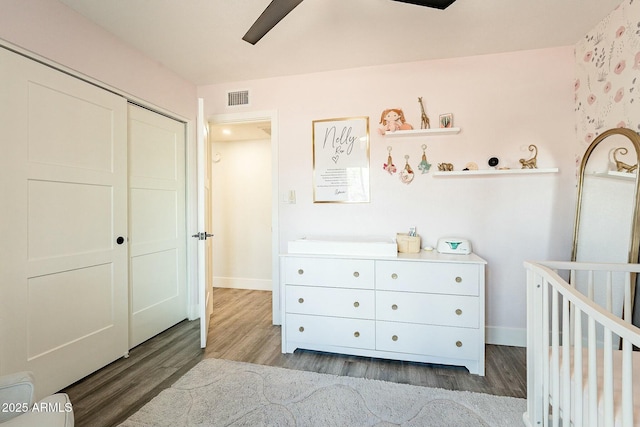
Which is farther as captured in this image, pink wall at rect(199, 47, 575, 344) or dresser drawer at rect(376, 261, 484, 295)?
pink wall at rect(199, 47, 575, 344)

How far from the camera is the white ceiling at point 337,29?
1.78 meters

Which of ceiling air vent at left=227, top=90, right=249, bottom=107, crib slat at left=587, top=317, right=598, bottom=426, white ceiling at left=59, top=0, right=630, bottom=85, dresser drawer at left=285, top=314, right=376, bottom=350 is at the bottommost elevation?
dresser drawer at left=285, top=314, right=376, bottom=350

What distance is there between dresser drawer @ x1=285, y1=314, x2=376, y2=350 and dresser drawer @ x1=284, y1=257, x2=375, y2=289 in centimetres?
26

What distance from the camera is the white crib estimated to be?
82 centimetres

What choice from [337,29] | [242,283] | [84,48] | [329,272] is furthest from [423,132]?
[242,283]

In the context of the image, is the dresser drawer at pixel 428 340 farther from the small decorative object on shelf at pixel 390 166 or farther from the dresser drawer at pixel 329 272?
the small decorative object on shelf at pixel 390 166

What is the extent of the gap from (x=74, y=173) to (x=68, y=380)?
4.21 feet

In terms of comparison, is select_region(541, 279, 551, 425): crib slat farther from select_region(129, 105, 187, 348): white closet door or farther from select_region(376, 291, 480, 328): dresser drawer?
select_region(129, 105, 187, 348): white closet door

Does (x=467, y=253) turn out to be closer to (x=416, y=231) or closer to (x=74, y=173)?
(x=416, y=231)

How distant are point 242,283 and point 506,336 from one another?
10.2ft

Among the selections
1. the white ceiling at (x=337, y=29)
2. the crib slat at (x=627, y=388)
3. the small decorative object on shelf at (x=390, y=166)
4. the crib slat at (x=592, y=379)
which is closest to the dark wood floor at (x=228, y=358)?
the crib slat at (x=592, y=379)

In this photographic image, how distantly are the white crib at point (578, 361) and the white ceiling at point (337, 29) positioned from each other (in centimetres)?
160

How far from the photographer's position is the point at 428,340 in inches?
78.8

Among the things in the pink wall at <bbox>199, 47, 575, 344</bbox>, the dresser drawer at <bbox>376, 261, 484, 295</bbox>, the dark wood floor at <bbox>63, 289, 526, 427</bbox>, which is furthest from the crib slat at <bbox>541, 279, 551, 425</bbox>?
the pink wall at <bbox>199, 47, 575, 344</bbox>
